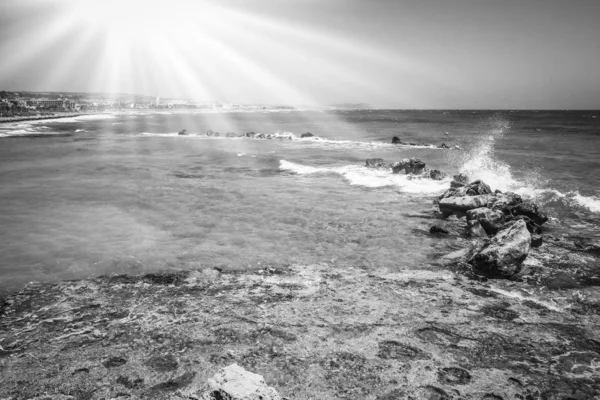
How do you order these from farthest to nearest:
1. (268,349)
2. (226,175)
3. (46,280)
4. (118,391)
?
(226,175), (46,280), (268,349), (118,391)

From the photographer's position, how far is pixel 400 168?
64.0 feet

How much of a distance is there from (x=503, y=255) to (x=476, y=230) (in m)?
2.73

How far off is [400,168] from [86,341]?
695 inches

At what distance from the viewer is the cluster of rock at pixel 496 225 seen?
23.1 feet

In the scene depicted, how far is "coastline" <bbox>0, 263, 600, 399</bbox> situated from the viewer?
4043 millimetres

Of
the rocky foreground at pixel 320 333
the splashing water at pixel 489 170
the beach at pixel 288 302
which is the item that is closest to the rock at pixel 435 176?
the splashing water at pixel 489 170

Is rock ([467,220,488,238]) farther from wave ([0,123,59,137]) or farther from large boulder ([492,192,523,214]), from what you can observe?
wave ([0,123,59,137])

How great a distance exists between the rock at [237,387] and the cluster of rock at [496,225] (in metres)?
5.79

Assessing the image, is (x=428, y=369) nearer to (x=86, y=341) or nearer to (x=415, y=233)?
(x=86, y=341)

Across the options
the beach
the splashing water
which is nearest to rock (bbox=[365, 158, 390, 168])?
the splashing water

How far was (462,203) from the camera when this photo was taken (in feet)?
Result: 36.7

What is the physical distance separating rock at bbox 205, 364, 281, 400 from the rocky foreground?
0.01 m

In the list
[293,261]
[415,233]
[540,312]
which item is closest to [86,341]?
[293,261]

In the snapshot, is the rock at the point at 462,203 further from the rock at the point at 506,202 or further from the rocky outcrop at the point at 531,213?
the rocky outcrop at the point at 531,213
